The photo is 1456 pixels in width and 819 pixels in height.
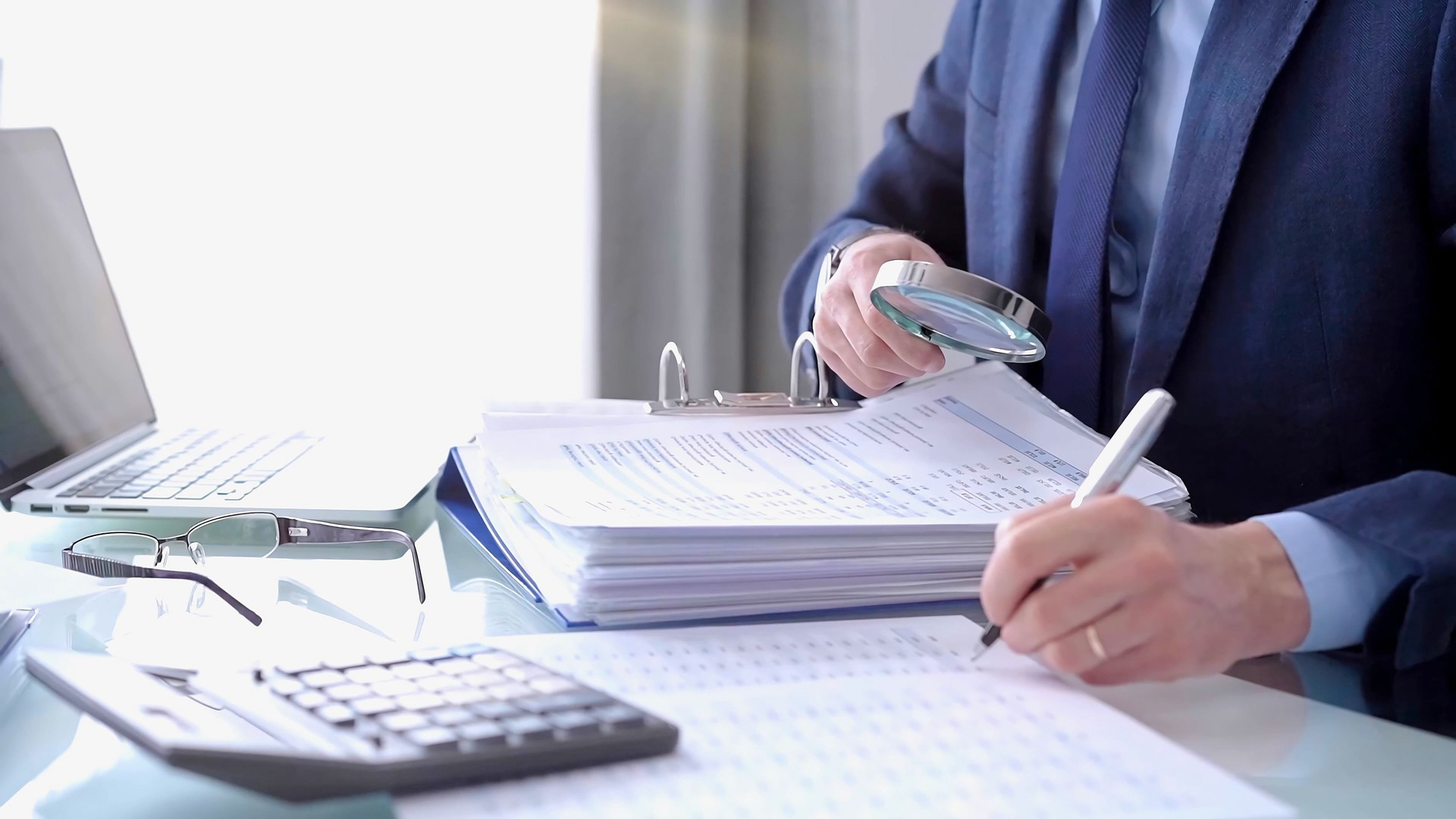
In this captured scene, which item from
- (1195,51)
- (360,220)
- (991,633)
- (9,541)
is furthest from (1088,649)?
(360,220)

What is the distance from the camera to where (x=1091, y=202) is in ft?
2.90

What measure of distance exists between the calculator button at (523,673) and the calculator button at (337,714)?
0.06 metres

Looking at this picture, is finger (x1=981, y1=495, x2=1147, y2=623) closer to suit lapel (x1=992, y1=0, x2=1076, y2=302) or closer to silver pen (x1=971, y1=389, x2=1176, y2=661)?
silver pen (x1=971, y1=389, x2=1176, y2=661)

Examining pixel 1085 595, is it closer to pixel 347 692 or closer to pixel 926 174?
pixel 347 692

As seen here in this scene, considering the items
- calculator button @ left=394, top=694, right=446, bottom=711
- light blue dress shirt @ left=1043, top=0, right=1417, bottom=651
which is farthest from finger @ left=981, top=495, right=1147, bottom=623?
light blue dress shirt @ left=1043, top=0, right=1417, bottom=651

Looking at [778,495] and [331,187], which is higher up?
[331,187]

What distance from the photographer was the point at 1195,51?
0.86 metres

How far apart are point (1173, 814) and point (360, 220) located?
166cm

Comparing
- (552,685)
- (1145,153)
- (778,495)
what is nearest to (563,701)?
(552,685)

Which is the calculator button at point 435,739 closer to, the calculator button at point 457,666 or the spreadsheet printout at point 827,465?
the calculator button at point 457,666

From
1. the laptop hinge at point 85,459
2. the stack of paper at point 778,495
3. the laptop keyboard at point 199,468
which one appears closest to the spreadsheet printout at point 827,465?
the stack of paper at point 778,495

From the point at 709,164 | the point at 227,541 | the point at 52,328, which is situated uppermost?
the point at 709,164

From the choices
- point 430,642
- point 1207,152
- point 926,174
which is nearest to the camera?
point 430,642

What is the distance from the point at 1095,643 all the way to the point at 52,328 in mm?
885
